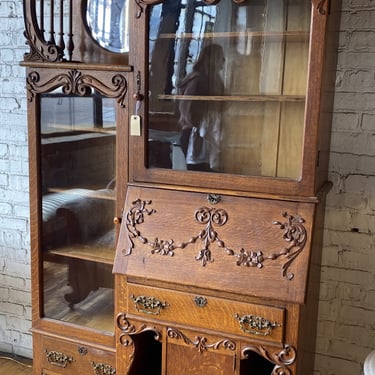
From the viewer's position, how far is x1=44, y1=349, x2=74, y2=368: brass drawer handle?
1843mm

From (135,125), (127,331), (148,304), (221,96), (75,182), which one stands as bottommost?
(127,331)

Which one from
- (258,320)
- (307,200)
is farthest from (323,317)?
(307,200)

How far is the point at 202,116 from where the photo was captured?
5.22 feet

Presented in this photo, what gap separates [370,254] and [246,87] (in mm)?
752

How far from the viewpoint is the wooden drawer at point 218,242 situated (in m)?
1.41

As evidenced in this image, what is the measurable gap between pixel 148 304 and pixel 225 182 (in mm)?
451

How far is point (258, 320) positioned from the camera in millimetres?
1429

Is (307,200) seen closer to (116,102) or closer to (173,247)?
(173,247)

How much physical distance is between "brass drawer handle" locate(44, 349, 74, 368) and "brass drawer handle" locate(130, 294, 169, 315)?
46cm

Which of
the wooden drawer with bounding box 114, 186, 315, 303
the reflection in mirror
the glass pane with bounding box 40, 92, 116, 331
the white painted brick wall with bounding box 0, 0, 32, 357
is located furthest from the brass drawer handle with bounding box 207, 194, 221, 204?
the white painted brick wall with bounding box 0, 0, 32, 357

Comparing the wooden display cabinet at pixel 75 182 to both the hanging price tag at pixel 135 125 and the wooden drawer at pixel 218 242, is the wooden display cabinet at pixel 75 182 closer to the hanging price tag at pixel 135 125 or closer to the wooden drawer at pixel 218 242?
the hanging price tag at pixel 135 125

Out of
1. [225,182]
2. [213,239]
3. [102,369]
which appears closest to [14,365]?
[102,369]

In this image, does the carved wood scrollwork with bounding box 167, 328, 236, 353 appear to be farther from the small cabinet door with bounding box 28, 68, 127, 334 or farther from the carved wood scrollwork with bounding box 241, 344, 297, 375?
the small cabinet door with bounding box 28, 68, 127, 334

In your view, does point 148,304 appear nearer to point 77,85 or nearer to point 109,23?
point 77,85
